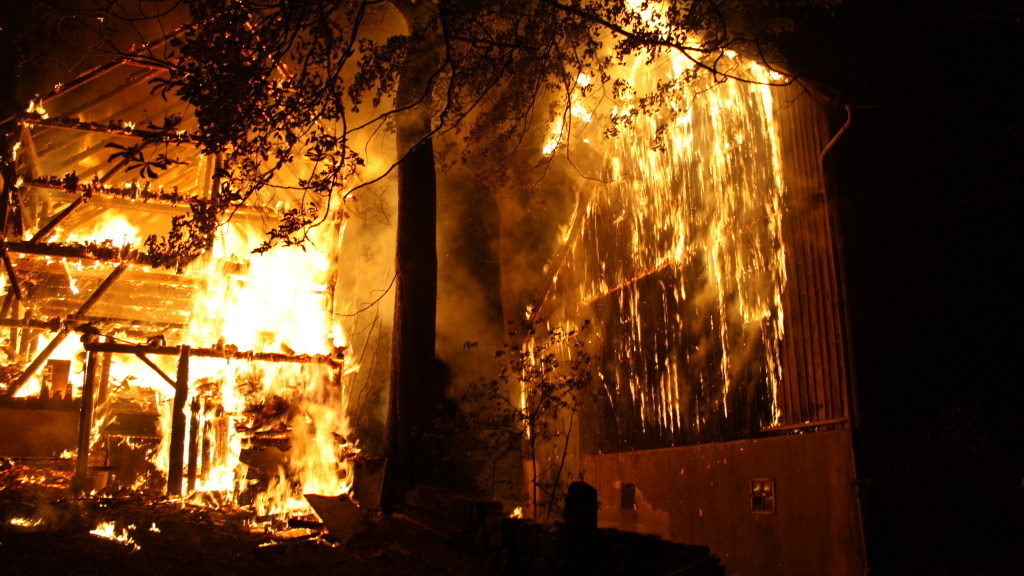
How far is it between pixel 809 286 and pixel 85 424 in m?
12.3

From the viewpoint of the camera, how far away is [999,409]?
790cm

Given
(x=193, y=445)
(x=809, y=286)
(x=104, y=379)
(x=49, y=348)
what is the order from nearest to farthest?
(x=809, y=286) < (x=49, y=348) < (x=193, y=445) < (x=104, y=379)

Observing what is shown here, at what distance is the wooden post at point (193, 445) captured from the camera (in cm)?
1291

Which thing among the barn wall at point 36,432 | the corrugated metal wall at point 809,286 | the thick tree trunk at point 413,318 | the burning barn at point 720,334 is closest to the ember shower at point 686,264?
the burning barn at point 720,334

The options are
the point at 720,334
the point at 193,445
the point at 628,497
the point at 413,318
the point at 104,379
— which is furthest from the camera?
the point at 104,379

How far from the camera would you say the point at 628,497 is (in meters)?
12.3

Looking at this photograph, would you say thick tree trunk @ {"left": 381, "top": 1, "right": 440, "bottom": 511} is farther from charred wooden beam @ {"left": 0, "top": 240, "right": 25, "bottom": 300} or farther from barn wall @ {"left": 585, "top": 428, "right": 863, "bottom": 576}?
charred wooden beam @ {"left": 0, "top": 240, "right": 25, "bottom": 300}

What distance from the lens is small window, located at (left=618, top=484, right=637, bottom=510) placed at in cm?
1213

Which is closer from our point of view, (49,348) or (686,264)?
(686,264)

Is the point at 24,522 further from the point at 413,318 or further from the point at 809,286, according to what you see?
the point at 809,286

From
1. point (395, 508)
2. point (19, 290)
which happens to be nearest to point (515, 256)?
point (395, 508)

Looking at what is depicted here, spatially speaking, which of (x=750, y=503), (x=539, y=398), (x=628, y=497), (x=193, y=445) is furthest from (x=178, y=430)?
(x=750, y=503)

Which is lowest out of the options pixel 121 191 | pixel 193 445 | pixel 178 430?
pixel 193 445

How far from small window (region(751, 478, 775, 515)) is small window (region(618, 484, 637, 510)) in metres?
3.38
